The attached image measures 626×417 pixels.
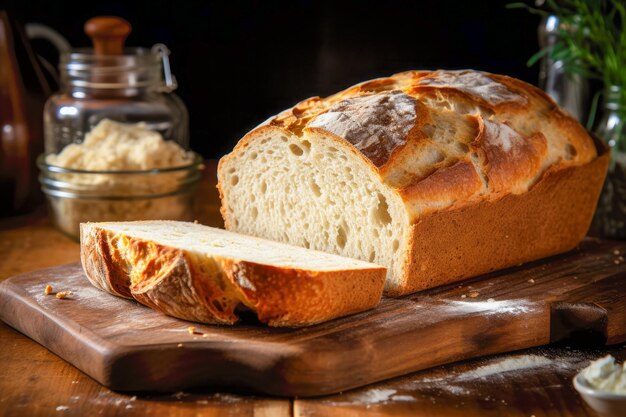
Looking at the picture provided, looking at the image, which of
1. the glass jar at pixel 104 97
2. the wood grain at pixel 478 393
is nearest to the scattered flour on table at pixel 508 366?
the wood grain at pixel 478 393

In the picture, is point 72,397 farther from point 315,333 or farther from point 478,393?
point 478,393

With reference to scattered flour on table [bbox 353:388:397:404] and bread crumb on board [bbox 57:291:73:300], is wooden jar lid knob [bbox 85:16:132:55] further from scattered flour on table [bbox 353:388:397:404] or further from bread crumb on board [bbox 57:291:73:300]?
scattered flour on table [bbox 353:388:397:404]

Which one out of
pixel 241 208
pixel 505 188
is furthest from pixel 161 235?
pixel 505 188

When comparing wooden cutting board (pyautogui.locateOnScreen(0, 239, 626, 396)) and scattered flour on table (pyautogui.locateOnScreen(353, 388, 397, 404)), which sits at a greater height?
wooden cutting board (pyautogui.locateOnScreen(0, 239, 626, 396))

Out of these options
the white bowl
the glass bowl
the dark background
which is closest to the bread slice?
the white bowl

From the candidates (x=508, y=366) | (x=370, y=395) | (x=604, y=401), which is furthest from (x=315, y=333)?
(x=604, y=401)

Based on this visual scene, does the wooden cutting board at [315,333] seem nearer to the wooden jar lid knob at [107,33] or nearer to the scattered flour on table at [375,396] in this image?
the scattered flour on table at [375,396]
